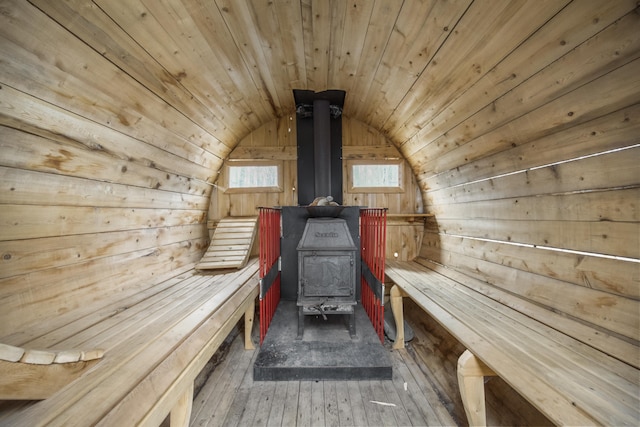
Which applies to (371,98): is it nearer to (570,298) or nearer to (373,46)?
(373,46)

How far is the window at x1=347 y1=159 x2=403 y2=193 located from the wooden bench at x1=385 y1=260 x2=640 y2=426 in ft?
6.39

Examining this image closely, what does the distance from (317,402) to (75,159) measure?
2.29 m

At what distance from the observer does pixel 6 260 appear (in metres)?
1.23

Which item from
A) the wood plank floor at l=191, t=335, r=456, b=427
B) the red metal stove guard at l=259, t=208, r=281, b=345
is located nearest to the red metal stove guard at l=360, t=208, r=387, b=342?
the wood plank floor at l=191, t=335, r=456, b=427

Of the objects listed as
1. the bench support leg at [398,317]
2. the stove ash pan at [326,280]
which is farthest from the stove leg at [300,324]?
the bench support leg at [398,317]

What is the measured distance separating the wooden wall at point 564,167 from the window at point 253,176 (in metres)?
2.41

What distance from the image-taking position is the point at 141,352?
1.15 meters

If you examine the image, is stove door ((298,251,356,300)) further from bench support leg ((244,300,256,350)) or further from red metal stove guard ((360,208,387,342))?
bench support leg ((244,300,256,350))

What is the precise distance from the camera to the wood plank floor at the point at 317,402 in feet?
5.09

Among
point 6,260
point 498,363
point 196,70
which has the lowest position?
point 498,363

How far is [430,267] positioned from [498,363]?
6.45 feet

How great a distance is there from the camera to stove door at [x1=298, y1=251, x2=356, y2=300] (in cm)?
215

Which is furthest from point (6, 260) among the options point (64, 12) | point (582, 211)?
point (582, 211)

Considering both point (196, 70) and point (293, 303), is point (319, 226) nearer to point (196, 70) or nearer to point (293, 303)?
point (293, 303)
